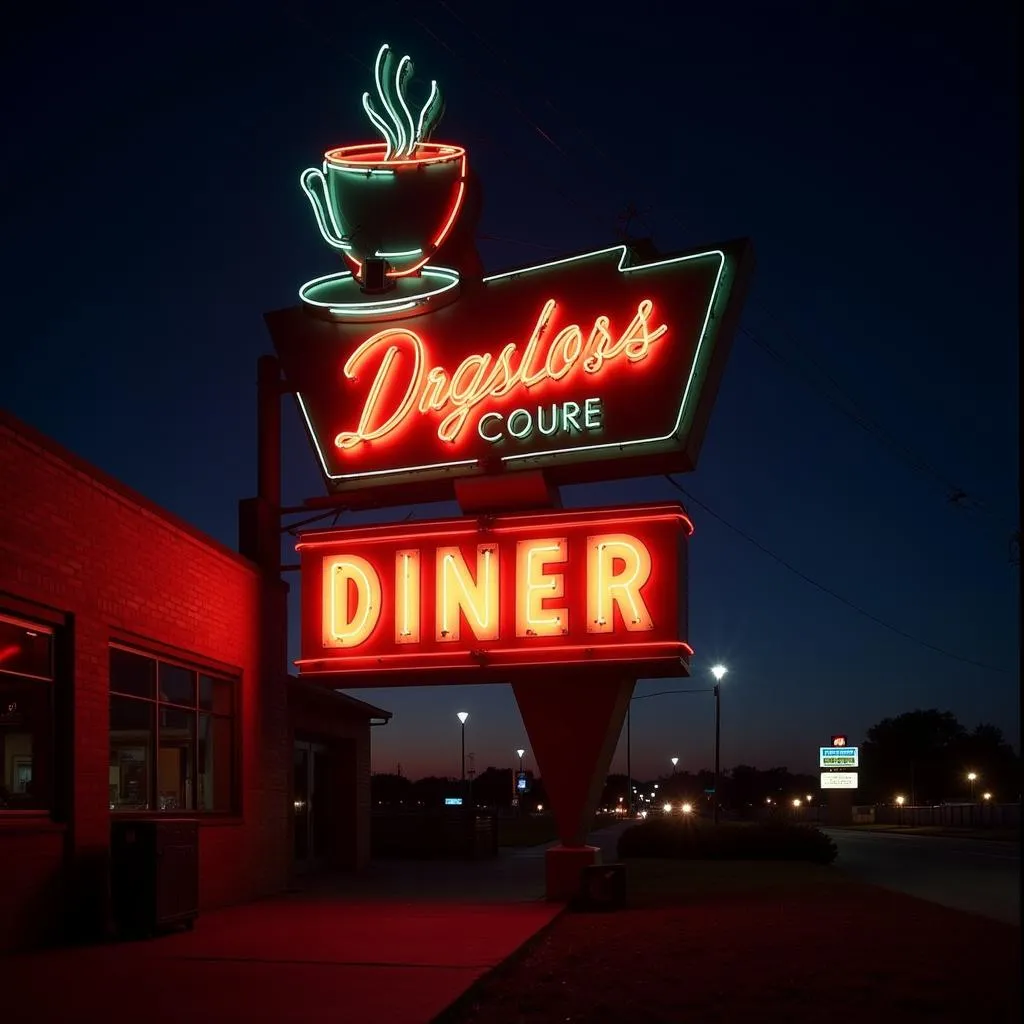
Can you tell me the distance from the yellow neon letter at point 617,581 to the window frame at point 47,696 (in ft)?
23.0

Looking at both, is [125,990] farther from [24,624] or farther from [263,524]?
[263,524]

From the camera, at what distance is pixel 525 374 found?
58.8 feet

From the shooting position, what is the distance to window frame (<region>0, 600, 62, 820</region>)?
12094 millimetres

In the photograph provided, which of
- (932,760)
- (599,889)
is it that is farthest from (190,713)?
(932,760)

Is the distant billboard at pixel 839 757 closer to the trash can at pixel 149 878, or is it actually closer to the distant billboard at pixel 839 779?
the distant billboard at pixel 839 779

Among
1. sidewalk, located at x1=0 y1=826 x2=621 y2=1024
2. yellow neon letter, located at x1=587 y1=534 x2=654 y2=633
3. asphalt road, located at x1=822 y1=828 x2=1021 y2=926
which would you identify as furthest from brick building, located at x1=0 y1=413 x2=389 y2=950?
asphalt road, located at x1=822 y1=828 x2=1021 y2=926

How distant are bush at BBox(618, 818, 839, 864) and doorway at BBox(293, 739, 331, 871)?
8.10 metres

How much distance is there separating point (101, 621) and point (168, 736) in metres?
2.61

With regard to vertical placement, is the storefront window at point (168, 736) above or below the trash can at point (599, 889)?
above

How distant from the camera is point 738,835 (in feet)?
94.2

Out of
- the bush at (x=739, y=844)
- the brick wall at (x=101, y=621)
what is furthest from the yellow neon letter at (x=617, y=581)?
the bush at (x=739, y=844)

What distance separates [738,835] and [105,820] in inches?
729

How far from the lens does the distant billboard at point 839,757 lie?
7425 centimetres

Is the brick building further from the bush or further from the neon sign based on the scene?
the bush
